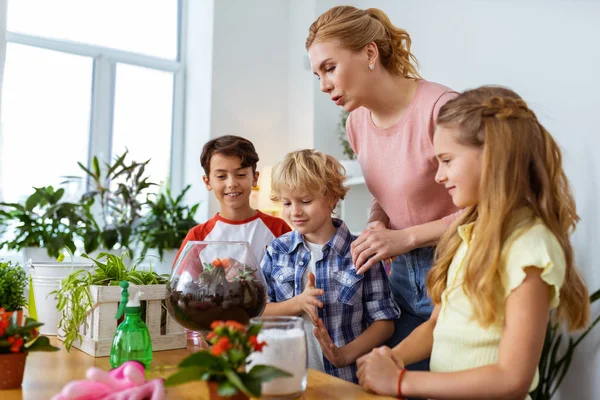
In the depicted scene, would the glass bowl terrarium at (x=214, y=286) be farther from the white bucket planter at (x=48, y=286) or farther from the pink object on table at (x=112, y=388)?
the white bucket planter at (x=48, y=286)

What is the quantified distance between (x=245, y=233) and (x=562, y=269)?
134cm

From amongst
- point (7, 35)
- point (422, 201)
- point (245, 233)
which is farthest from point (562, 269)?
point (7, 35)

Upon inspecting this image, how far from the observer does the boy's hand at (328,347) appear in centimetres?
131

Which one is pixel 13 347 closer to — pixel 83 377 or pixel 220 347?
pixel 83 377

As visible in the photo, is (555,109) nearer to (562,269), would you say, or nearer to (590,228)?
(590,228)

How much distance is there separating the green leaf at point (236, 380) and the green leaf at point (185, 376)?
3cm

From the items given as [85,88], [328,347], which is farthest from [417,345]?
[85,88]

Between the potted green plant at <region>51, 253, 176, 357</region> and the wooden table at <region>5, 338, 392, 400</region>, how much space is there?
0.14 feet

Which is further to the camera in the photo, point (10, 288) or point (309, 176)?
point (309, 176)

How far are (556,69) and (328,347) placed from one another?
6.69 ft

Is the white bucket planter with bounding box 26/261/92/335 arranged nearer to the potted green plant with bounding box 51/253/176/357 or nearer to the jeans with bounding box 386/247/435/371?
the potted green plant with bounding box 51/253/176/357

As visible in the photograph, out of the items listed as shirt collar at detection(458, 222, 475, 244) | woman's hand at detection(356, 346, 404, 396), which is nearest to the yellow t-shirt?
shirt collar at detection(458, 222, 475, 244)

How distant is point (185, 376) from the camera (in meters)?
0.78

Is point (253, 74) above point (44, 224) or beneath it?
above
